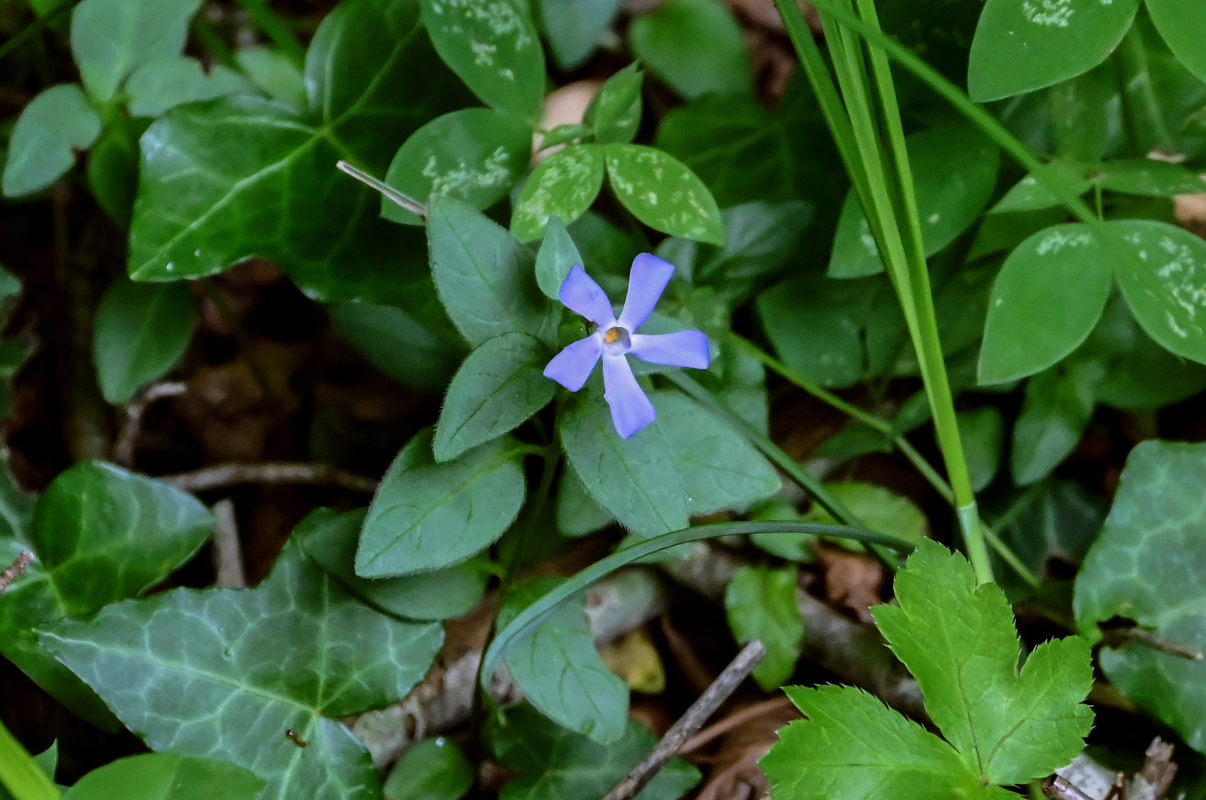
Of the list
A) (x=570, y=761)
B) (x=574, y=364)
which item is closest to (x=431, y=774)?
(x=570, y=761)

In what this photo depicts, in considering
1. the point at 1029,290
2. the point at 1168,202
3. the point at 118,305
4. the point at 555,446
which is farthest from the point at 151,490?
the point at 1168,202

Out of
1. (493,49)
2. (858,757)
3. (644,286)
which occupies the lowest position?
(858,757)

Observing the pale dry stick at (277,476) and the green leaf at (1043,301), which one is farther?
the pale dry stick at (277,476)

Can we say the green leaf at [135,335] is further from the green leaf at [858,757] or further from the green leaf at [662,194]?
the green leaf at [858,757]

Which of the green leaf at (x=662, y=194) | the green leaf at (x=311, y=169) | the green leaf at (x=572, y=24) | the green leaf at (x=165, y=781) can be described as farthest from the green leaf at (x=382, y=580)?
the green leaf at (x=572, y=24)

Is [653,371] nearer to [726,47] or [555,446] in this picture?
[555,446]

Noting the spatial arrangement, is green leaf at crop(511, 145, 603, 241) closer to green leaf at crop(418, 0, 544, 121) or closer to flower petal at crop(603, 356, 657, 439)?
green leaf at crop(418, 0, 544, 121)

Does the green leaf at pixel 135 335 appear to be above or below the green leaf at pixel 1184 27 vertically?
below

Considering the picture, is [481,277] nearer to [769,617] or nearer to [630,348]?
[630,348]
